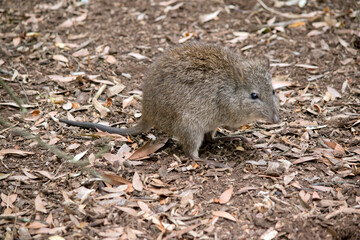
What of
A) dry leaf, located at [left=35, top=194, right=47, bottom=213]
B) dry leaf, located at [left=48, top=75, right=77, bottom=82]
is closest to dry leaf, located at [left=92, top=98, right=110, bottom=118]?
dry leaf, located at [left=48, top=75, right=77, bottom=82]

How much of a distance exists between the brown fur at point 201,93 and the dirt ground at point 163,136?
16.1 inches

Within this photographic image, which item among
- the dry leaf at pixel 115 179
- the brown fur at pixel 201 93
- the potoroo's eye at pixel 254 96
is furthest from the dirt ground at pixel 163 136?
the potoroo's eye at pixel 254 96

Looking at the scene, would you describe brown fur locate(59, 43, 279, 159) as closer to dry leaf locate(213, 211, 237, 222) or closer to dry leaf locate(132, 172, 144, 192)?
dry leaf locate(132, 172, 144, 192)

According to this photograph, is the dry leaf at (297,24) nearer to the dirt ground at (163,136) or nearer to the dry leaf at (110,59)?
the dirt ground at (163,136)

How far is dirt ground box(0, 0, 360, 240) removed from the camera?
14.3ft

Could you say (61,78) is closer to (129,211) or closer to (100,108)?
(100,108)

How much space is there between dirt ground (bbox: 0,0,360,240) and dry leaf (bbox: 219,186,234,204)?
17 millimetres

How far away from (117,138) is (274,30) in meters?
3.85

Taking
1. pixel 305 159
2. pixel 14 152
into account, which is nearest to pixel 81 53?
pixel 14 152

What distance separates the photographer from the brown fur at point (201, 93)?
526 cm

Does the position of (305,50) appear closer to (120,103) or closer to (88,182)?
(120,103)

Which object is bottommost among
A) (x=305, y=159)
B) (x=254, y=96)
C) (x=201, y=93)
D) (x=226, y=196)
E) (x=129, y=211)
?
(x=305, y=159)

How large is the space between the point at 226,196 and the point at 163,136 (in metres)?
1.60

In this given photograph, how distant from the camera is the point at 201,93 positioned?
529 centimetres
